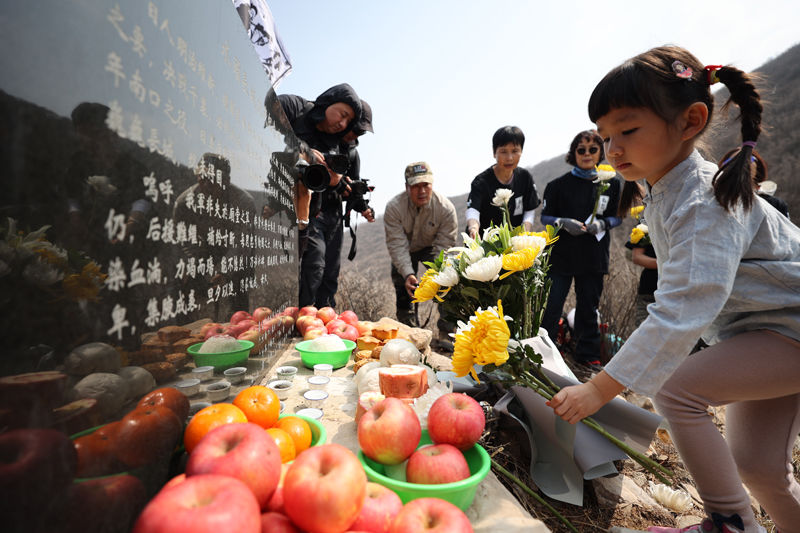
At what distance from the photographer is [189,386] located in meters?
1.20

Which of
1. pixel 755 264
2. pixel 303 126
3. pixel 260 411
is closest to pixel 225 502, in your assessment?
pixel 260 411

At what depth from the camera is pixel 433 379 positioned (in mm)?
1896

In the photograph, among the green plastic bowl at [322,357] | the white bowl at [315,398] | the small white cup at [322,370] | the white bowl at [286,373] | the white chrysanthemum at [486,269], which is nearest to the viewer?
the white chrysanthemum at [486,269]

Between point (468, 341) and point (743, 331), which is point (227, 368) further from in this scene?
point (743, 331)

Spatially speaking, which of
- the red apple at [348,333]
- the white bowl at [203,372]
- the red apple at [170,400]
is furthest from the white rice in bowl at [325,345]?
the red apple at [170,400]

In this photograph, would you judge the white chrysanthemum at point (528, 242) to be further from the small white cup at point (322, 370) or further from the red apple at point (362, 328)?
the red apple at point (362, 328)

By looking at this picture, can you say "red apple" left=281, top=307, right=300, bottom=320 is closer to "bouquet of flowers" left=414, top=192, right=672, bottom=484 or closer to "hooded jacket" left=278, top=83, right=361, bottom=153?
"bouquet of flowers" left=414, top=192, right=672, bottom=484

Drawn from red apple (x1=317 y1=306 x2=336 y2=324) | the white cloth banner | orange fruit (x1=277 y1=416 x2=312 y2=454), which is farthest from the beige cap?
orange fruit (x1=277 y1=416 x2=312 y2=454)

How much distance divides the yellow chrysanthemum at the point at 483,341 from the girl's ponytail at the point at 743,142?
2.61ft

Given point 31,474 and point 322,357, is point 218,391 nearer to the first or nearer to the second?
point 31,474

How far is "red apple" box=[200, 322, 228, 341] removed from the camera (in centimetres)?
136

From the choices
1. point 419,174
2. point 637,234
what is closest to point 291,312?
point 419,174

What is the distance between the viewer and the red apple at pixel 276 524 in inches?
27.4

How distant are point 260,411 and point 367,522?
0.59 meters
